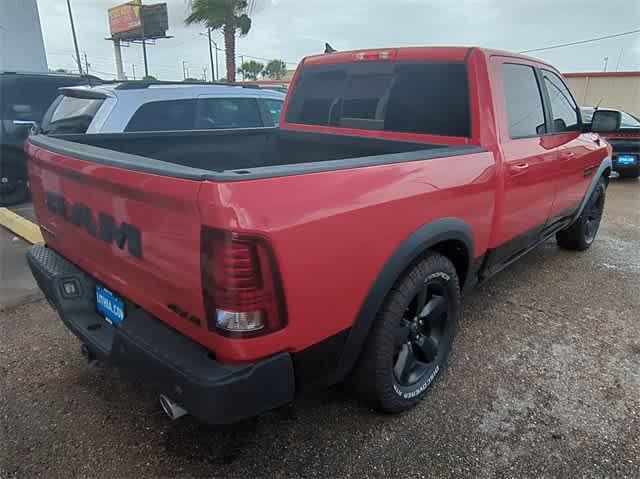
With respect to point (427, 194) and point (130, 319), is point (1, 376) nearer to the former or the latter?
point (130, 319)

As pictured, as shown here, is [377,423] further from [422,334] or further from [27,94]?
[27,94]

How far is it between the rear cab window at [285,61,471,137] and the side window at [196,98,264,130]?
200 centimetres

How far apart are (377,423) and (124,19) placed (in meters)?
63.5

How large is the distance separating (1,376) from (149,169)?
1.95 m

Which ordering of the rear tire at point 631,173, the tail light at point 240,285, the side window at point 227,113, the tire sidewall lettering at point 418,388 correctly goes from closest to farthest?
the tail light at point 240,285 → the tire sidewall lettering at point 418,388 → the side window at point 227,113 → the rear tire at point 631,173

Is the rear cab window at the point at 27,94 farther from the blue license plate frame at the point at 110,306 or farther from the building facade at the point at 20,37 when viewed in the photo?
the building facade at the point at 20,37

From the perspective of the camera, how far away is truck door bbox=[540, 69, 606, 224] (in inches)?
137

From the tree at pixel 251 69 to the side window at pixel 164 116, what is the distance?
72515 millimetres

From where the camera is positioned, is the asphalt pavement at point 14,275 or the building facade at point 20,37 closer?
the asphalt pavement at point 14,275

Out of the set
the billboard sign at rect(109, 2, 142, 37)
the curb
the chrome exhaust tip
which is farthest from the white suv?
the billboard sign at rect(109, 2, 142, 37)

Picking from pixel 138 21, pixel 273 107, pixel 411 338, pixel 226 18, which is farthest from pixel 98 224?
pixel 138 21

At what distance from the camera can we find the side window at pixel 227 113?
5227 millimetres

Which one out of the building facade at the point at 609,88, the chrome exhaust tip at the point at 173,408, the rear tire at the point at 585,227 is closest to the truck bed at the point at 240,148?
the chrome exhaust tip at the point at 173,408

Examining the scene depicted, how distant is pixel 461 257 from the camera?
258 centimetres
